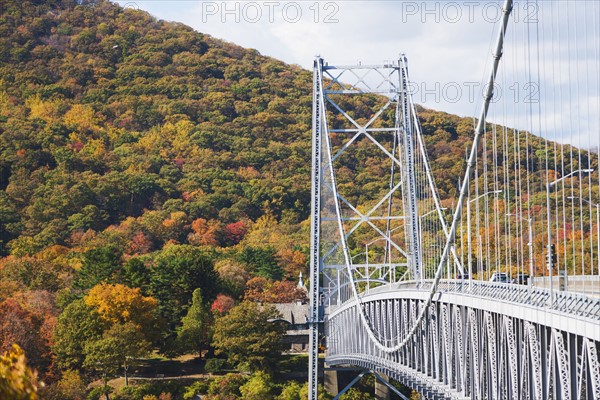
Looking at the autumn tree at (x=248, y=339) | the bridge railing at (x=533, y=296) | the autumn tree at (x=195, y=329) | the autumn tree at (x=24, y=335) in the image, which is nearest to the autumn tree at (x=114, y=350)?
the autumn tree at (x=24, y=335)

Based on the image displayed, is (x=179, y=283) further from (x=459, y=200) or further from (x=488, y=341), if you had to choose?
(x=459, y=200)

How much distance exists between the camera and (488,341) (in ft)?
102

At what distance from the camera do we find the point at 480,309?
32.2 metres

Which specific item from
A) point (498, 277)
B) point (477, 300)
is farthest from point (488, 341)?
point (498, 277)

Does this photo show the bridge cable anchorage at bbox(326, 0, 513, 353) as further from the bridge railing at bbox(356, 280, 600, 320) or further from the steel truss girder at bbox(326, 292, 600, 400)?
the bridge railing at bbox(356, 280, 600, 320)

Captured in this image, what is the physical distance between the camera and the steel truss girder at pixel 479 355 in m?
24.8

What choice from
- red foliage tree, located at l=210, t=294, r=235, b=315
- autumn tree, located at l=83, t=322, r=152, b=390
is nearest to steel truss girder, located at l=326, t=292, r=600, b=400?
autumn tree, located at l=83, t=322, r=152, b=390

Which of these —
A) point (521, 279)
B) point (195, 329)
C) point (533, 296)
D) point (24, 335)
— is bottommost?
point (24, 335)

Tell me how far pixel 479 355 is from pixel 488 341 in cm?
134

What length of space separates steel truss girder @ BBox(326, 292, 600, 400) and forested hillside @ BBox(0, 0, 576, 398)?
20529 millimetres

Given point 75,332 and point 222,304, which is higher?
point 222,304

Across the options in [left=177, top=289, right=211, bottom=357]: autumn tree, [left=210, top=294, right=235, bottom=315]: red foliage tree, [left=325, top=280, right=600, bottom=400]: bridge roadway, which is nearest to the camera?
[left=325, top=280, right=600, bottom=400]: bridge roadway

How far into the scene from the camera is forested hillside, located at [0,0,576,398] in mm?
70125

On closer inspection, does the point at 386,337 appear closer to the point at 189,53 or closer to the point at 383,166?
the point at 383,166
